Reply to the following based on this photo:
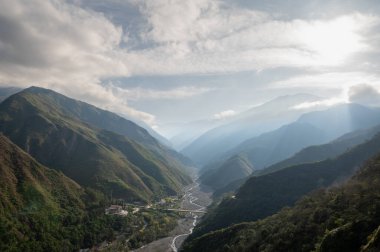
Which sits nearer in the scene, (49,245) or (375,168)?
(375,168)

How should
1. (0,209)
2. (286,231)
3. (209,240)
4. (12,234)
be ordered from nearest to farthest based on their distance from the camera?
1. (286,231)
2. (209,240)
3. (12,234)
4. (0,209)

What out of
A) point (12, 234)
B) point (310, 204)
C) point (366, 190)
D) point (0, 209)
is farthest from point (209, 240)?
point (0, 209)

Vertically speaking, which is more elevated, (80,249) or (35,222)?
(35,222)

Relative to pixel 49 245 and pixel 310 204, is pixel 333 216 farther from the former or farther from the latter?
pixel 49 245

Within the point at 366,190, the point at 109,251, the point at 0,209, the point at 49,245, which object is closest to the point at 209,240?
the point at 109,251

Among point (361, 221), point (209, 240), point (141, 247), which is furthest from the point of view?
point (141, 247)

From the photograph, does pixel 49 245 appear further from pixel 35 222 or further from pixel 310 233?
pixel 310 233

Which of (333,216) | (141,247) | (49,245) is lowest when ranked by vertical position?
(141,247)
